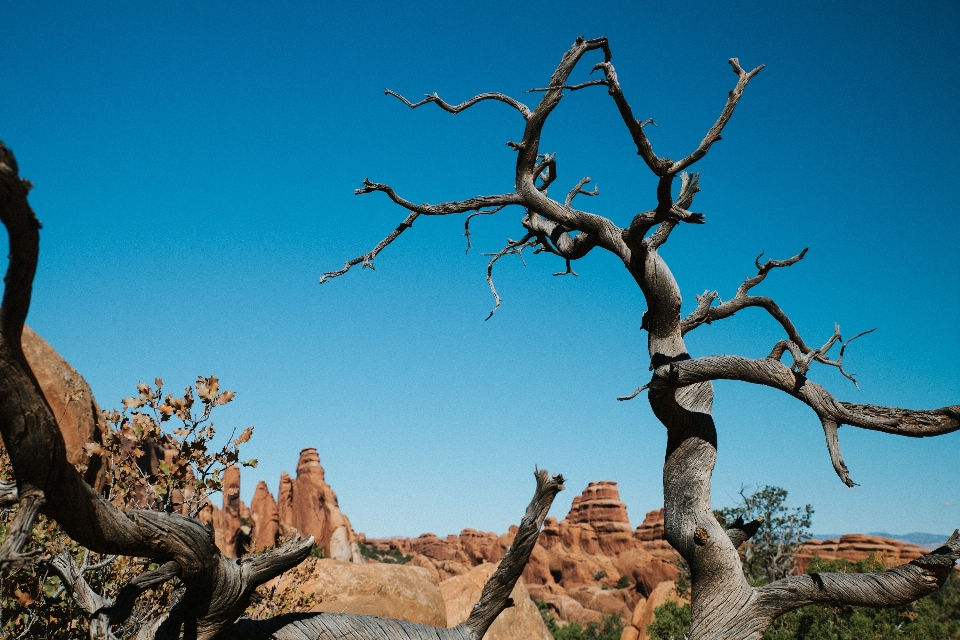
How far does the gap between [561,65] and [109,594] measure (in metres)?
5.58

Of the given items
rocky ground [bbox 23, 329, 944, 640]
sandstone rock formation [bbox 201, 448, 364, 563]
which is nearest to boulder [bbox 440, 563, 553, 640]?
rocky ground [bbox 23, 329, 944, 640]

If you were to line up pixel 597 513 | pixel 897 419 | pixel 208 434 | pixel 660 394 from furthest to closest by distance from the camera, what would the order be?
pixel 597 513 → pixel 660 394 → pixel 897 419 → pixel 208 434

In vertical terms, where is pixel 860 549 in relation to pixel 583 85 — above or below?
above

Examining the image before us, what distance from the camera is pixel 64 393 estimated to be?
15055 mm

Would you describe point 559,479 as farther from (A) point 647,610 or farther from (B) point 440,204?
(A) point 647,610

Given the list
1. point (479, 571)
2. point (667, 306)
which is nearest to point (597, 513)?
point (479, 571)

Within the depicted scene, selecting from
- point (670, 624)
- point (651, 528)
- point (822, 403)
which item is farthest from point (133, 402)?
point (651, 528)

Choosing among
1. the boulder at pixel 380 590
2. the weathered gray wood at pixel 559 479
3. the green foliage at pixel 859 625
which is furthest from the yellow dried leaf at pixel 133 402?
the green foliage at pixel 859 625

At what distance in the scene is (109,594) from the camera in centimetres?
577

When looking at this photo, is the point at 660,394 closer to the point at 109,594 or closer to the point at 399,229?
the point at 399,229

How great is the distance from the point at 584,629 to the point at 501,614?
23855 mm

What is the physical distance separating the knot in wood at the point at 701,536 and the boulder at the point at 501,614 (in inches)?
506

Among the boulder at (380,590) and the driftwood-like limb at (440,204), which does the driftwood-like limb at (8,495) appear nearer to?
the driftwood-like limb at (440,204)

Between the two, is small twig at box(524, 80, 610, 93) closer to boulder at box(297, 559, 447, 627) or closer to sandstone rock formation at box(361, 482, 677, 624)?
boulder at box(297, 559, 447, 627)
